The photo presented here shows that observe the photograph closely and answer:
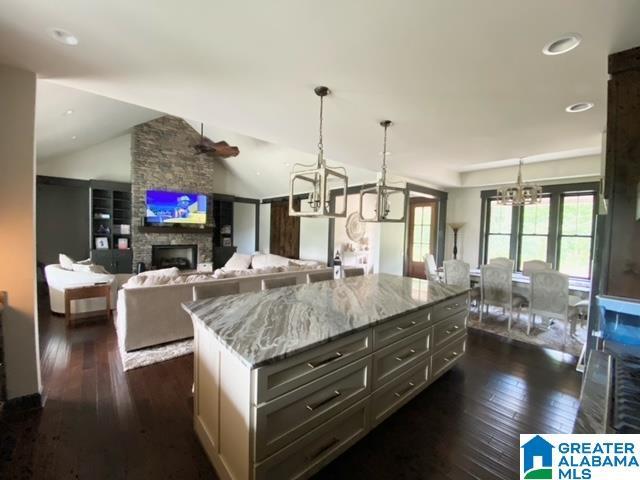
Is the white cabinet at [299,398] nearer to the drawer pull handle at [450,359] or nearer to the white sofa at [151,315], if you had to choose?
the drawer pull handle at [450,359]

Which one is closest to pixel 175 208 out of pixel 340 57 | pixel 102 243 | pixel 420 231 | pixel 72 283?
pixel 102 243

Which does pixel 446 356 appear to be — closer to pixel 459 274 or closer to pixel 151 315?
pixel 459 274

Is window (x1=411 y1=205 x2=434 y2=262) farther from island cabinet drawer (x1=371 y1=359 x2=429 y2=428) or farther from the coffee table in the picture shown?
the coffee table

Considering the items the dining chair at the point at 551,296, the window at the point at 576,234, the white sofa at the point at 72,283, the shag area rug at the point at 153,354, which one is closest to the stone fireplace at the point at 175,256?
the white sofa at the point at 72,283

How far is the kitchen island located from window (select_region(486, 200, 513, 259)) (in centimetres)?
471

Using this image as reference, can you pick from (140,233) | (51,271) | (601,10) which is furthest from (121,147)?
(601,10)

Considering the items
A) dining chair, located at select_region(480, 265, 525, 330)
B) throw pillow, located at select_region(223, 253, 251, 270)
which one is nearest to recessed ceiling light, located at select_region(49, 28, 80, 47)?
dining chair, located at select_region(480, 265, 525, 330)

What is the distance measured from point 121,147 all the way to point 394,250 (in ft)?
25.2

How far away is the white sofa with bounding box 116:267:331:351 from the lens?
3.17 meters

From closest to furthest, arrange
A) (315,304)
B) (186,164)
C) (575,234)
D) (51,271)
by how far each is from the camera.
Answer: (315,304)
(51,271)
(575,234)
(186,164)

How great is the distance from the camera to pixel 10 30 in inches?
63.7

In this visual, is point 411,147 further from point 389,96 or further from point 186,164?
point 186,164

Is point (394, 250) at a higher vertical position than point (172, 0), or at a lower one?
lower

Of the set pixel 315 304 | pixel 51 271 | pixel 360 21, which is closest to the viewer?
pixel 360 21
